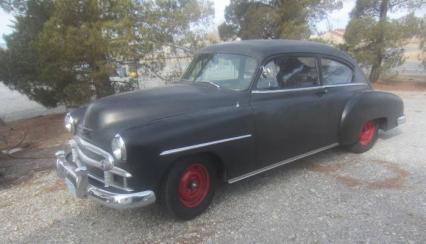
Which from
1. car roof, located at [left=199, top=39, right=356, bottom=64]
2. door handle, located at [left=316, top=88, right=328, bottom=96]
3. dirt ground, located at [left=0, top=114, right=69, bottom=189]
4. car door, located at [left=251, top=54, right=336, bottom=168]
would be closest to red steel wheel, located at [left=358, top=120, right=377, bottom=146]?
car door, located at [left=251, top=54, right=336, bottom=168]

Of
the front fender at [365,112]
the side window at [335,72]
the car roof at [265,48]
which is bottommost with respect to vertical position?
the front fender at [365,112]

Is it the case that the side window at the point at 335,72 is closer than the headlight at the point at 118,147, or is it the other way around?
the headlight at the point at 118,147

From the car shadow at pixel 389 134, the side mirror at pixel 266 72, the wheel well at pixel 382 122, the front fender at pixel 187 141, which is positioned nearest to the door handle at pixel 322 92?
the side mirror at pixel 266 72

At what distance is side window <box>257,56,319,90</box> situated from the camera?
4035 millimetres

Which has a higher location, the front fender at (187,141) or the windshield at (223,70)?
the windshield at (223,70)

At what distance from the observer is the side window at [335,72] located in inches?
185

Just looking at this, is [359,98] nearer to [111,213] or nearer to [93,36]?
[111,213]

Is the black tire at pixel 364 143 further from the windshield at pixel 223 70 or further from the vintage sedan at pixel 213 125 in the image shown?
the windshield at pixel 223 70

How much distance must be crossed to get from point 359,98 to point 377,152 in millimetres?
1096

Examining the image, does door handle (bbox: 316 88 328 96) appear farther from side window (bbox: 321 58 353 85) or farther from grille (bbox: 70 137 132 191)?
grille (bbox: 70 137 132 191)

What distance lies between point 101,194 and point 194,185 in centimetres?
92

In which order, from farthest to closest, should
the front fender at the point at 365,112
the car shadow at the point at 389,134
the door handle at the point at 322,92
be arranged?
the car shadow at the point at 389,134, the front fender at the point at 365,112, the door handle at the point at 322,92

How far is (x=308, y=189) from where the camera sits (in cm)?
421

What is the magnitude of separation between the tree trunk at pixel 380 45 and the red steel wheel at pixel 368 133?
881 cm
